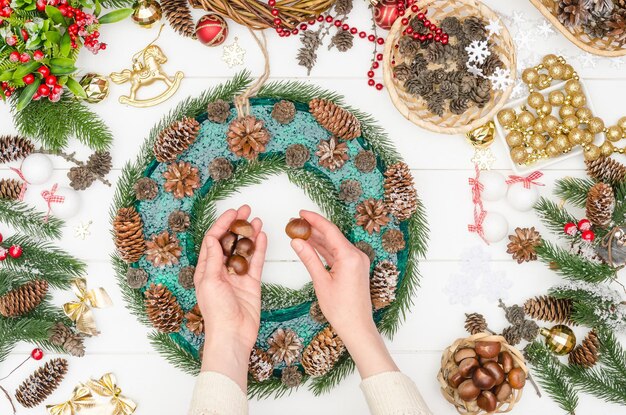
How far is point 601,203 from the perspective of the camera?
1384 millimetres

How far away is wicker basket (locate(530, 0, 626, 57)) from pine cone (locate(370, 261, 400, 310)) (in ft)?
2.35

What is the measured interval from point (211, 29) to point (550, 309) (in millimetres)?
1101

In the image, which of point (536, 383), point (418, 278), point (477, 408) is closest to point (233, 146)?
point (418, 278)

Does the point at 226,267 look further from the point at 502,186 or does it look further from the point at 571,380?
the point at 571,380

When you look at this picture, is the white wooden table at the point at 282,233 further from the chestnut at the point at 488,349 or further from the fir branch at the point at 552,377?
the chestnut at the point at 488,349

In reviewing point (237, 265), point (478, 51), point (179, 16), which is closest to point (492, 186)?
point (478, 51)

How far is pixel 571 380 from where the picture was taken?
145cm

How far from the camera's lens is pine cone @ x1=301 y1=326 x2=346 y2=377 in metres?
1.38

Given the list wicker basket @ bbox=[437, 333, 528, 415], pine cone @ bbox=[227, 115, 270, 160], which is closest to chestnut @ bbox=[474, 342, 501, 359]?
wicker basket @ bbox=[437, 333, 528, 415]

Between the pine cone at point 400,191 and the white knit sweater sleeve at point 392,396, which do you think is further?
the pine cone at point 400,191

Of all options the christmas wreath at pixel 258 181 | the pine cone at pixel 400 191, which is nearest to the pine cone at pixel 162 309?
the christmas wreath at pixel 258 181

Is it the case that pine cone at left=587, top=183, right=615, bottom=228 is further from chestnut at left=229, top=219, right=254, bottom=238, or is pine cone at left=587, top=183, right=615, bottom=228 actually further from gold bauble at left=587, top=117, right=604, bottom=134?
chestnut at left=229, top=219, right=254, bottom=238

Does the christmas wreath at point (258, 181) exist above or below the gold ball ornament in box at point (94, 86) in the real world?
below

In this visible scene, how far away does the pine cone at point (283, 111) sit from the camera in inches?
54.1
